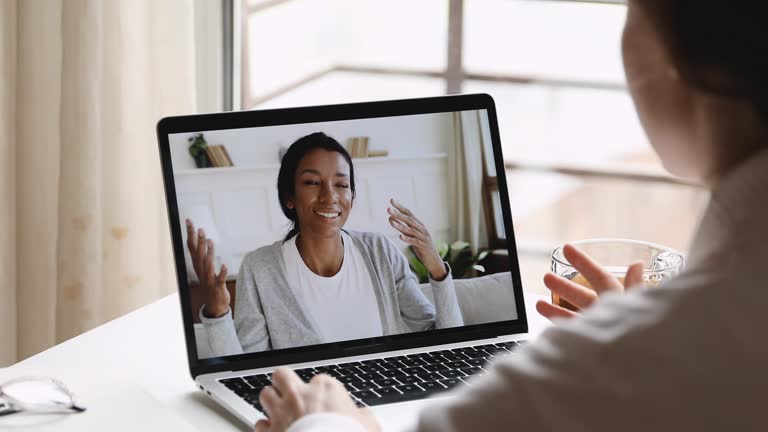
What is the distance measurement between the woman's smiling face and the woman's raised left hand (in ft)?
0.18

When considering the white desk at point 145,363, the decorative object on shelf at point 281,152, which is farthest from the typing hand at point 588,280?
the decorative object on shelf at point 281,152

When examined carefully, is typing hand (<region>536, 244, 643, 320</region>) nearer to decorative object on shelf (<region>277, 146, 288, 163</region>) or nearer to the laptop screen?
the laptop screen

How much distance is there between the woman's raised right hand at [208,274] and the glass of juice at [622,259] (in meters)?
0.38

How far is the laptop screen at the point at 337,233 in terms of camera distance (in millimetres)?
971

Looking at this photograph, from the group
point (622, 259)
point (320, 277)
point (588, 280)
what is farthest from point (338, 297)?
point (622, 259)

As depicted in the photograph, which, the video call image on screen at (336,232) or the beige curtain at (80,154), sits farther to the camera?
the beige curtain at (80,154)

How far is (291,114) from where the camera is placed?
1.02 metres

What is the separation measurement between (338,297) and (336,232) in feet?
0.24

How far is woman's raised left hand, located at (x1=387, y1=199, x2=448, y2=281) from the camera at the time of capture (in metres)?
1.02

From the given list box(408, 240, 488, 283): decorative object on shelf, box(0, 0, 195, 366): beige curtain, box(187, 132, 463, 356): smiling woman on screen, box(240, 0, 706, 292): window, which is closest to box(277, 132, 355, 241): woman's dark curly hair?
box(187, 132, 463, 356): smiling woman on screen

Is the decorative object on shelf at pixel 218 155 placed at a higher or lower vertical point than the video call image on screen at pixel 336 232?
higher

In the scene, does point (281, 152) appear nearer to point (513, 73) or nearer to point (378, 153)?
point (378, 153)

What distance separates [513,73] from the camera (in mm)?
2428

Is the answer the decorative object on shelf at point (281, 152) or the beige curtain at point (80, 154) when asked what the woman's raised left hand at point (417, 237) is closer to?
the decorative object on shelf at point (281, 152)
